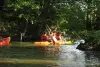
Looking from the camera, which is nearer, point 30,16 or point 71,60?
point 71,60

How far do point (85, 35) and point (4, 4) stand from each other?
77.7 ft

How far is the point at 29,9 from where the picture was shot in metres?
52.7

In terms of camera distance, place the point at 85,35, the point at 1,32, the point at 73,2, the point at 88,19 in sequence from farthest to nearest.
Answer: the point at 1,32, the point at 73,2, the point at 88,19, the point at 85,35

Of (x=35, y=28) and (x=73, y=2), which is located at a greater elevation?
(x=73, y=2)

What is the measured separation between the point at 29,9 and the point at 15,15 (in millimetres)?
2653

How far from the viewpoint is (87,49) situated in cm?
3447

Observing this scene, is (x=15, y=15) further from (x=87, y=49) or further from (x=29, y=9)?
(x=87, y=49)

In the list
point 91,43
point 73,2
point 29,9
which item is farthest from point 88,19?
point 29,9

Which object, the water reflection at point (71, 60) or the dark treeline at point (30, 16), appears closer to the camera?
the water reflection at point (71, 60)

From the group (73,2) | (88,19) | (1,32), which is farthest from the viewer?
(1,32)

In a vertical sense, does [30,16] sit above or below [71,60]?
above

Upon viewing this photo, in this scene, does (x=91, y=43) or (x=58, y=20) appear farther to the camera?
(x=58, y=20)

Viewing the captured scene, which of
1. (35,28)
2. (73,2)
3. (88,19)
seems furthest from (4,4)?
(88,19)

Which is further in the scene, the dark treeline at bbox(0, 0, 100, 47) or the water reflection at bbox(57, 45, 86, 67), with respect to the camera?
the dark treeline at bbox(0, 0, 100, 47)
